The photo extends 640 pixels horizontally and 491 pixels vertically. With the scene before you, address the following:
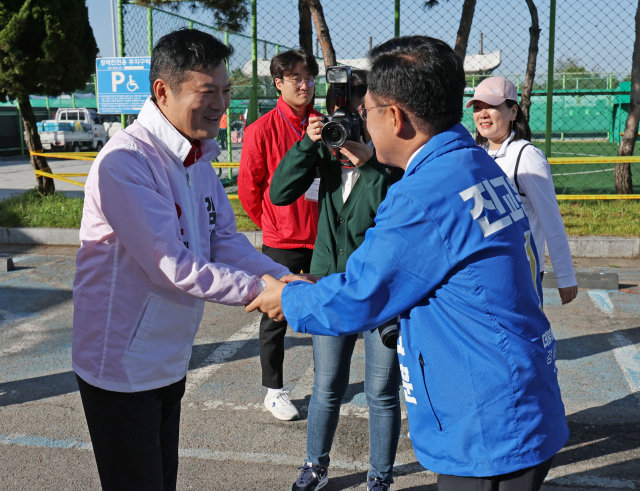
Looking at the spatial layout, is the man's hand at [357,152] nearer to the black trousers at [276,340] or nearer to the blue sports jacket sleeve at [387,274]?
the blue sports jacket sleeve at [387,274]

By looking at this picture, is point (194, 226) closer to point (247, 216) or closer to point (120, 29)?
point (247, 216)

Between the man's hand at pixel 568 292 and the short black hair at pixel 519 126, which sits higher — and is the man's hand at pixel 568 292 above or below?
below

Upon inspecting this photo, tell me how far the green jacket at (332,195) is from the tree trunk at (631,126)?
821 cm

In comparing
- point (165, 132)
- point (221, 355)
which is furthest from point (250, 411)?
point (165, 132)

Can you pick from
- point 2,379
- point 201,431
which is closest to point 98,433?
point 201,431

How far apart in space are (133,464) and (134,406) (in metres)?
0.21

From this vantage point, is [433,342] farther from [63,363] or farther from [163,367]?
[63,363]

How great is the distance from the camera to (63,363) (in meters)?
4.87

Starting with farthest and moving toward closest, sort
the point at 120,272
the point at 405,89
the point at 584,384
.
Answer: the point at 584,384 → the point at 120,272 → the point at 405,89

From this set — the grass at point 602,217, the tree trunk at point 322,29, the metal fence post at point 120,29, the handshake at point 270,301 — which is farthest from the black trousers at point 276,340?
the metal fence post at point 120,29

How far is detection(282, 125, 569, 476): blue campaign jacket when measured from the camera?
1639mm

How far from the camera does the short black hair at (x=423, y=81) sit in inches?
69.2

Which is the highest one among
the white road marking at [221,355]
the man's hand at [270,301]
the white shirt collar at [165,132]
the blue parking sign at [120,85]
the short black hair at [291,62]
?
the blue parking sign at [120,85]

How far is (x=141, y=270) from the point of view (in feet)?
6.79
